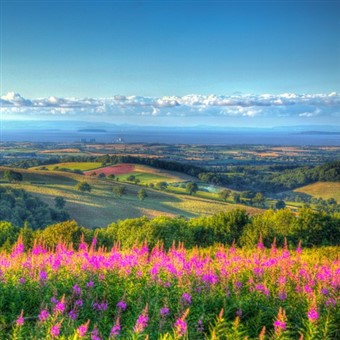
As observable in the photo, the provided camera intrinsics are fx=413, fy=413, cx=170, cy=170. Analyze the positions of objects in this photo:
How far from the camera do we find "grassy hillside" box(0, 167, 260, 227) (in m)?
65.0

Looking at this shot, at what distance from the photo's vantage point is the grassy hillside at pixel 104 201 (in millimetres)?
65000

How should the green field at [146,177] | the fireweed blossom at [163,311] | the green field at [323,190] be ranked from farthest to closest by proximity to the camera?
the green field at [146,177]
the green field at [323,190]
the fireweed blossom at [163,311]

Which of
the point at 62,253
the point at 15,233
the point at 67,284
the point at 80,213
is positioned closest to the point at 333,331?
the point at 67,284

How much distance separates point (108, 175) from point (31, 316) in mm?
96418

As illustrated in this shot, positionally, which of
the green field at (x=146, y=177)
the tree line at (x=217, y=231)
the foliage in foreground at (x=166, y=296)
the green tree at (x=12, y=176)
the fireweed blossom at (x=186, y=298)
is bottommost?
the green field at (x=146, y=177)

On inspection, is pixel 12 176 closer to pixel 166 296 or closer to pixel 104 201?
pixel 104 201

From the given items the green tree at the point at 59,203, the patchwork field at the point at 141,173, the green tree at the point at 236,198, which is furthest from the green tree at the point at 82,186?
the green tree at the point at 236,198

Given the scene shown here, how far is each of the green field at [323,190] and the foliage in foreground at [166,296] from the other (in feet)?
306

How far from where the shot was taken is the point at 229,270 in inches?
324

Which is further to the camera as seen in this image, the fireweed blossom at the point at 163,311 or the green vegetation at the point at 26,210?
the green vegetation at the point at 26,210

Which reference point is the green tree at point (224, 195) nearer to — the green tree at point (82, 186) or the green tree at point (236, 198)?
the green tree at point (236, 198)

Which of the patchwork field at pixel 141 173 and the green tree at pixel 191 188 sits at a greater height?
the patchwork field at pixel 141 173

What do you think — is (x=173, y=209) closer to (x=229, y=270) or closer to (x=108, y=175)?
(x=108, y=175)

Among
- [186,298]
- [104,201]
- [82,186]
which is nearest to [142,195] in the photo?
[104,201]
